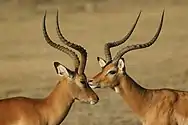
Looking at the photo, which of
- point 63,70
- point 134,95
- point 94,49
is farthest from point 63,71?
point 94,49

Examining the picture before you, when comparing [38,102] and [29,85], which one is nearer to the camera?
[38,102]

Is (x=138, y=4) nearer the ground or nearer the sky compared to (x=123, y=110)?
nearer the sky

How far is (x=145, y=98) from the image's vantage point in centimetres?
718

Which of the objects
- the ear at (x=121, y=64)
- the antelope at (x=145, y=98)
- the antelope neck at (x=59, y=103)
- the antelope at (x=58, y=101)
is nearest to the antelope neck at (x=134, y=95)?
the antelope at (x=145, y=98)

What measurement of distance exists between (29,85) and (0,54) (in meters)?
1.69

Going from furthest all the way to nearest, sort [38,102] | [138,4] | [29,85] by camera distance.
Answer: [138,4] < [29,85] < [38,102]

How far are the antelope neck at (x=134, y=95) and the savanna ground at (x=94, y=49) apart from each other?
143 centimetres

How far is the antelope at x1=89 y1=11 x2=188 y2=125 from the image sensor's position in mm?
6992

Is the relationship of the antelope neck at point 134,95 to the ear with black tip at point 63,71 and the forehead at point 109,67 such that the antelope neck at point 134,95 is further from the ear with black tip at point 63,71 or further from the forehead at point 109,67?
the ear with black tip at point 63,71

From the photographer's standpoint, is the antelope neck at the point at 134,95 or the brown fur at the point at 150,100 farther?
the antelope neck at the point at 134,95

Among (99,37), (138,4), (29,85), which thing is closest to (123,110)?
(29,85)

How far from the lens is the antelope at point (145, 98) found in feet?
22.9

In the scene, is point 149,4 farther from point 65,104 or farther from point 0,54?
point 65,104

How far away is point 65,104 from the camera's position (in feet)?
22.1
